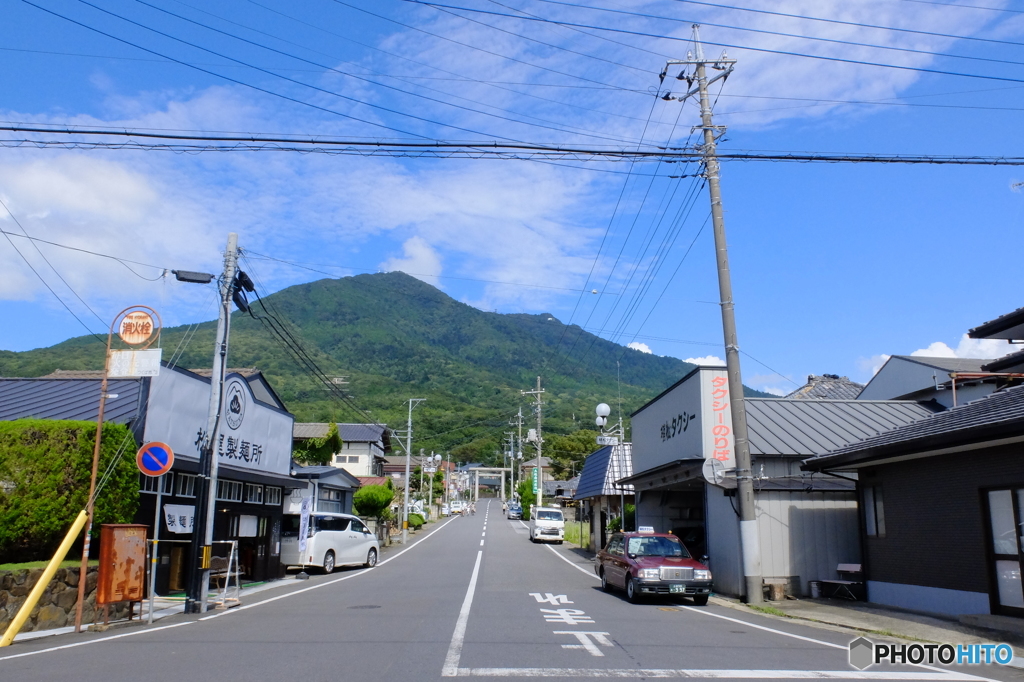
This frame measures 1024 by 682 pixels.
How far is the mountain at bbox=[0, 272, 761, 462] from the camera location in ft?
168

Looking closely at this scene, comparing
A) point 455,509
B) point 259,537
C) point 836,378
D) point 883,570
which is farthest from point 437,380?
point 883,570

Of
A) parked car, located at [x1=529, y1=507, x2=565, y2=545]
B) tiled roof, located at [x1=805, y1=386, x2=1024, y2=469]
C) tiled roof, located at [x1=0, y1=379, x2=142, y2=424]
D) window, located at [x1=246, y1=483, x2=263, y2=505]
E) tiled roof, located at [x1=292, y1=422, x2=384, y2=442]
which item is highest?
tiled roof, located at [x1=292, y1=422, x2=384, y2=442]

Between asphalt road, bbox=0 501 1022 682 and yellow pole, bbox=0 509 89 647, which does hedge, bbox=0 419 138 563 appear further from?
asphalt road, bbox=0 501 1022 682

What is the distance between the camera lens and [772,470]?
1825 cm

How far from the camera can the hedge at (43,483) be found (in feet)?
38.4

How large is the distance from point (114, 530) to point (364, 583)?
30.7 ft

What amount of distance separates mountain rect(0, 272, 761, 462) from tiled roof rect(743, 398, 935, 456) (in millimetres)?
23312

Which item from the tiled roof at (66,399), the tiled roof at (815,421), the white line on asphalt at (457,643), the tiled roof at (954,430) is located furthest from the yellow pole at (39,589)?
the tiled roof at (815,421)

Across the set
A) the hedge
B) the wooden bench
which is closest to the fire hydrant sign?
the hedge

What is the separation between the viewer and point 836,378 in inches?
1807

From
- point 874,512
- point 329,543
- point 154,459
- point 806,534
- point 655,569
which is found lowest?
point 329,543

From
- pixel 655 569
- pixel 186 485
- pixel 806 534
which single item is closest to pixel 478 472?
pixel 186 485

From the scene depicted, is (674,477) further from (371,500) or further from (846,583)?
(371,500)

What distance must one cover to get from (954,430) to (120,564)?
13.6 metres
